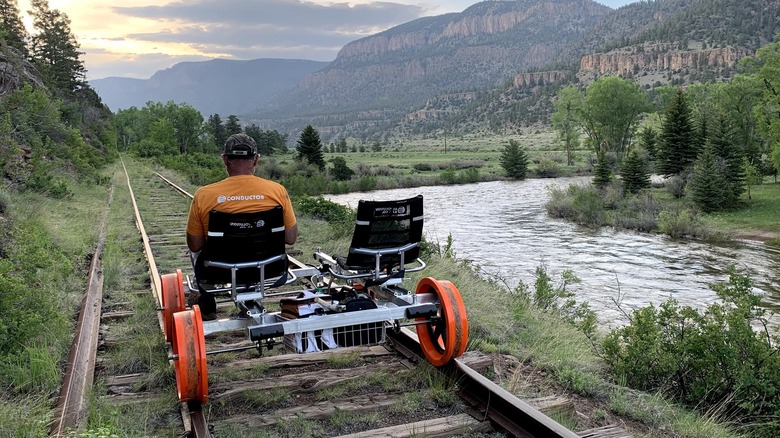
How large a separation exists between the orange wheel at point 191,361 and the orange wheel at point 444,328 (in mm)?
2006

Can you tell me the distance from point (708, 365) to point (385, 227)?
3871mm

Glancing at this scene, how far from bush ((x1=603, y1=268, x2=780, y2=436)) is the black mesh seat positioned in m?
2.73

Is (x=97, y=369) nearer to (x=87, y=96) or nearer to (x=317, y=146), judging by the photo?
(x=317, y=146)

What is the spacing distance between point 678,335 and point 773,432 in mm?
1487

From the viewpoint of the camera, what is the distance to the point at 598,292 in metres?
19.1

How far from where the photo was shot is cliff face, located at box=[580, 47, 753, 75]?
15388cm

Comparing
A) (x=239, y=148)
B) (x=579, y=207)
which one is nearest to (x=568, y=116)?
(x=579, y=207)

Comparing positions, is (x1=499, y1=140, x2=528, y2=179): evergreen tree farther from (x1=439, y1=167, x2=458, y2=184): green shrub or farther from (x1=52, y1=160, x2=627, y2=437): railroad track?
(x1=52, y1=160, x2=627, y2=437): railroad track

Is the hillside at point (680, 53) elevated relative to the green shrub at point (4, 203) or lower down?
elevated

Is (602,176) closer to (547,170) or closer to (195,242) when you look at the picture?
(547,170)

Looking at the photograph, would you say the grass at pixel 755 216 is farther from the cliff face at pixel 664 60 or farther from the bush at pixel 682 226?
the cliff face at pixel 664 60

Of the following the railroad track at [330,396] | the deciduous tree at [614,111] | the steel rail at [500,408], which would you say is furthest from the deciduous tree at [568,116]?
the steel rail at [500,408]

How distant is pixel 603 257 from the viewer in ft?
87.6

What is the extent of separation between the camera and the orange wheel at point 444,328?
509cm
